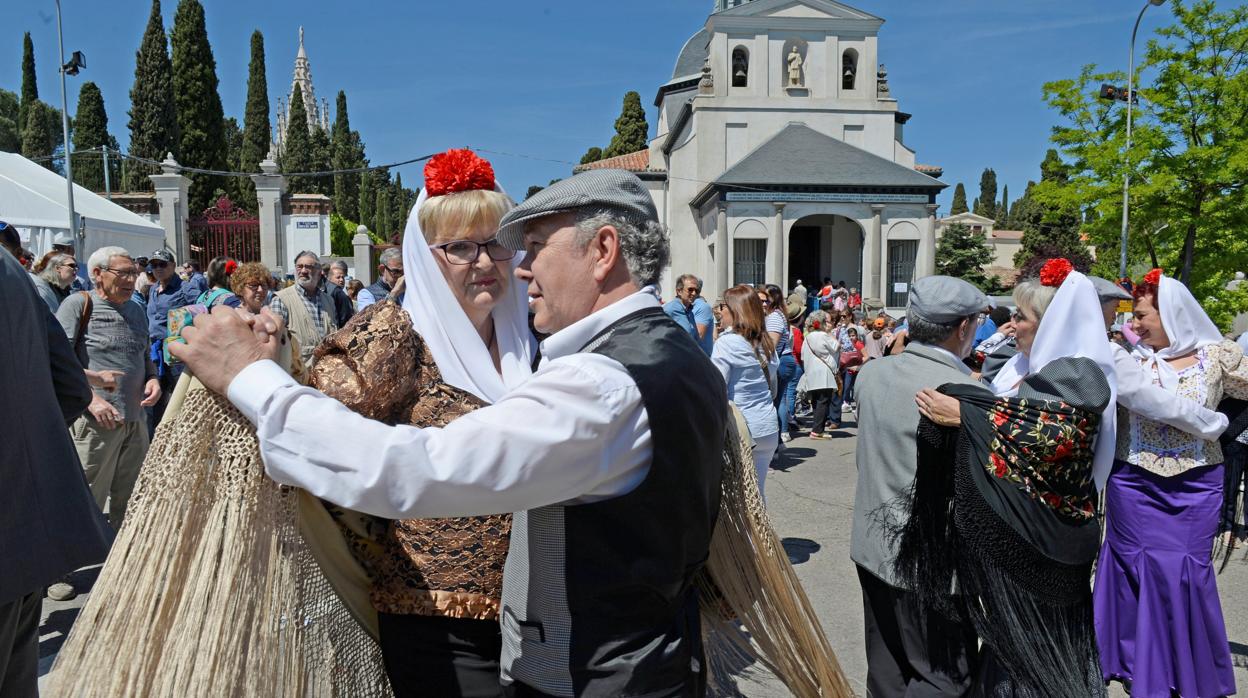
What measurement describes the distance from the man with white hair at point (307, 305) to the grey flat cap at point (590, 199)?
500 centimetres

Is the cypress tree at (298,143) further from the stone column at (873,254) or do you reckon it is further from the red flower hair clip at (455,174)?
the red flower hair clip at (455,174)

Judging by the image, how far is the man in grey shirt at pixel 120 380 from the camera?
5.25 meters

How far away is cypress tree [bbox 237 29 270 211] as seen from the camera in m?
Answer: 44.2

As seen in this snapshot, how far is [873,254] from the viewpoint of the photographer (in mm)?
34625

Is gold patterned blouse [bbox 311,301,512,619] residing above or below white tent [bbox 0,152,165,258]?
below

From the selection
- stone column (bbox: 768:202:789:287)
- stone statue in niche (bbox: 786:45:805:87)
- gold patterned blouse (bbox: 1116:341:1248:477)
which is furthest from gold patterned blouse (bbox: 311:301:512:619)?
stone statue in niche (bbox: 786:45:805:87)

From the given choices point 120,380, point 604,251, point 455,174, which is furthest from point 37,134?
point 604,251

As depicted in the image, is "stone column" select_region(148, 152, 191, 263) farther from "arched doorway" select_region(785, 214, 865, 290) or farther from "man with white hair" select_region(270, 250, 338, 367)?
"arched doorway" select_region(785, 214, 865, 290)

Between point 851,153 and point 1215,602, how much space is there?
34612mm

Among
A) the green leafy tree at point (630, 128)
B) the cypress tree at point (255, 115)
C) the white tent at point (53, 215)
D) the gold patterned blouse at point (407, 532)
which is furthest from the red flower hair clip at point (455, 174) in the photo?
the green leafy tree at point (630, 128)

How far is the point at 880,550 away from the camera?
3211 mm

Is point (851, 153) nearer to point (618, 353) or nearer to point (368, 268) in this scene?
point (368, 268)

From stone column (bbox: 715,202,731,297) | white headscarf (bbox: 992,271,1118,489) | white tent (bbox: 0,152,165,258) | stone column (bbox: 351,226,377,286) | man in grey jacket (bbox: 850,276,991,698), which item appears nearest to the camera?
white headscarf (bbox: 992,271,1118,489)

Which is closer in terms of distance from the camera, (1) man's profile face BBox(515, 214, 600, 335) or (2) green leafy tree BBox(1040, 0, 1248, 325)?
(1) man's profile face BBox(515, 214, 600, 335)
